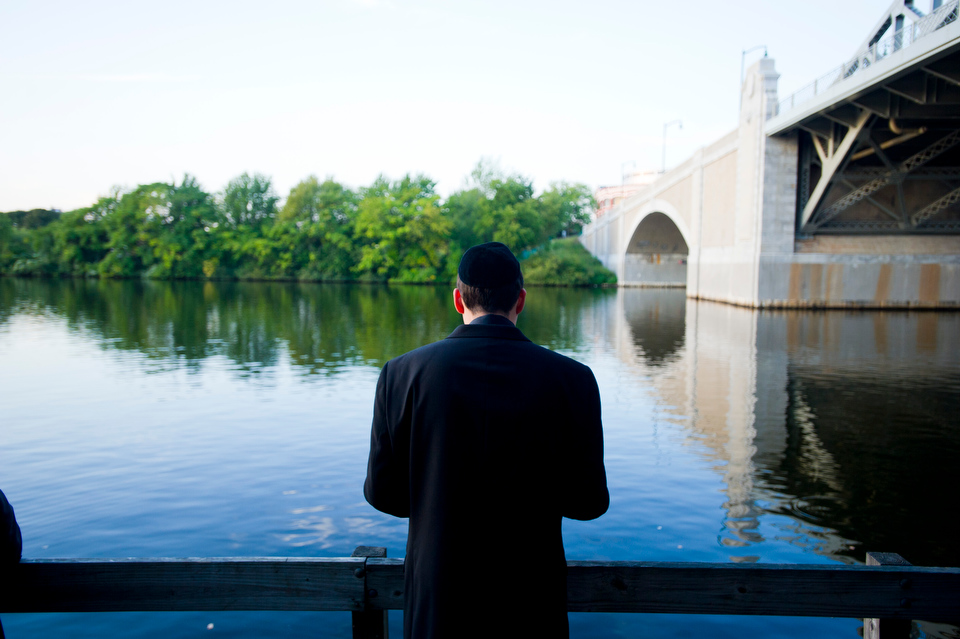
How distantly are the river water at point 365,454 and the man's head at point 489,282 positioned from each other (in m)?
0.68

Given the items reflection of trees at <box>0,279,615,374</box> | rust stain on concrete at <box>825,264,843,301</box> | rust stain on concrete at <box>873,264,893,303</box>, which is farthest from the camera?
rust stain on concrete at <box>825,264,843,301</box>

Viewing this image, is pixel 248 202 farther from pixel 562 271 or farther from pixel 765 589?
pixel 765 589

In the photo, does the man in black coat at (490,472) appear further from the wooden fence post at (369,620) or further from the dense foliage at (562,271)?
the dense foliage at (562,271)

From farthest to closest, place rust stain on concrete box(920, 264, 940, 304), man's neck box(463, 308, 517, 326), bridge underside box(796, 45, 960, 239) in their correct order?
rust stain on concrete box(920, 264, 940, 304) → bridge underside box(796, 45, 960, 239) → man's neck box(463, 308, 517, 326)

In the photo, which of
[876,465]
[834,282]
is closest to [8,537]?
[876,465]

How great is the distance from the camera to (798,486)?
712cm

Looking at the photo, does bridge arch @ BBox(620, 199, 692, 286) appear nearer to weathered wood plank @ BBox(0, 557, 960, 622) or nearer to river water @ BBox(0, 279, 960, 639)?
river water @ BBox(0, 279, 960, 639)

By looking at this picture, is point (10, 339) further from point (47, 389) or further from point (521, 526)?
point (521, 526)

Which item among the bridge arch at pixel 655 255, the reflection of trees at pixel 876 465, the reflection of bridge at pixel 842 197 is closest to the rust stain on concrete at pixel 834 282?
the reflection of bridge at pixel 842 197

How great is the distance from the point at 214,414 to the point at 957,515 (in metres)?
8.72

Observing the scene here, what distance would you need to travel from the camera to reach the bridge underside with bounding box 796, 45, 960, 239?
2134cm

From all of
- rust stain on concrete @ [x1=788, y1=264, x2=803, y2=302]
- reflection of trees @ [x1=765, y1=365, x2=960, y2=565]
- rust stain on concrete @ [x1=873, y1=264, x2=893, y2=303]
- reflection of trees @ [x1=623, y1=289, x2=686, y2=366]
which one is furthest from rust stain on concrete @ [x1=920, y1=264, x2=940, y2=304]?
reflection of trees @ [x1=765, y1=365, x2=960, y2=565]

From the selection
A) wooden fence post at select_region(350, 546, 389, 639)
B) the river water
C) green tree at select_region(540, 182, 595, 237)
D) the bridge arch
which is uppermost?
green tree at select_region(540, 182, 595, 237)

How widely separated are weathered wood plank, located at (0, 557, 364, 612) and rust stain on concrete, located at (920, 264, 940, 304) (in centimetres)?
3250
